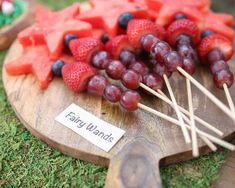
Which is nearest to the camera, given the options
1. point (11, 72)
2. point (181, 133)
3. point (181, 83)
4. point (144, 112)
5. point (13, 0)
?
point (181, 133)

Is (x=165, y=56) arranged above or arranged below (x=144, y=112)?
above

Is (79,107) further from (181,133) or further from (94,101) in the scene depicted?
(181,133)

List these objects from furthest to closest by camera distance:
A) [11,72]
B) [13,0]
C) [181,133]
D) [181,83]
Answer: [13,0], [11,72], [181,83], [181,133]

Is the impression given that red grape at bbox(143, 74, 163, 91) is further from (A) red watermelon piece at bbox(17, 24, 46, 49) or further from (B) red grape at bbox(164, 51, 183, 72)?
(A) red watermelon piece at bbox(17, 24, 46, 49)

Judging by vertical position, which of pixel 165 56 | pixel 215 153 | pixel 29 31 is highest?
pixel 165 56

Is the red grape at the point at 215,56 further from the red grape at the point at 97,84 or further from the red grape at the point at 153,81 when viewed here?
the red grape at the point at 97,84

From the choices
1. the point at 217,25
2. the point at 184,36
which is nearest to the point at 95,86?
the point at 184,36

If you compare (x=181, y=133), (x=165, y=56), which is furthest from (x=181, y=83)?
(x=181, y=133)
